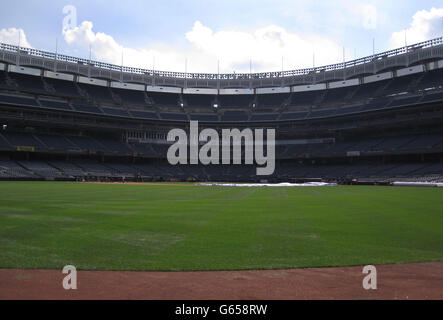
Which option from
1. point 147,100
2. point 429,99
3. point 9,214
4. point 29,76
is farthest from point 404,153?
point 29,76

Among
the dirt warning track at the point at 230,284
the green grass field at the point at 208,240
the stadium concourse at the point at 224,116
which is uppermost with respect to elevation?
the stadium concourse at the point at 224,116

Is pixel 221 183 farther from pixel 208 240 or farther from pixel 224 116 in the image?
pixel 208 240

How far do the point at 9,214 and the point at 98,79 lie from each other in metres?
70.6

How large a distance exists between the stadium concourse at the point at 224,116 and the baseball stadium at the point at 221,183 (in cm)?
38

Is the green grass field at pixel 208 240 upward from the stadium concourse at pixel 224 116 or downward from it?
downward

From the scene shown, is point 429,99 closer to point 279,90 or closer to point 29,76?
point 279,90

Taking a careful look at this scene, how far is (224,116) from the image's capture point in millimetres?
83000

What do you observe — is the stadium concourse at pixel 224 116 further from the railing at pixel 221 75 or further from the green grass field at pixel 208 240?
the green grass field at pixel 208 240

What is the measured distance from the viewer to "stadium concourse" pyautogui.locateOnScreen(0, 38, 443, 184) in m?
61.7

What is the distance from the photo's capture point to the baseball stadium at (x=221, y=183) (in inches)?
256

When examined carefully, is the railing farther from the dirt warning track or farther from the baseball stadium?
the dirt warning track

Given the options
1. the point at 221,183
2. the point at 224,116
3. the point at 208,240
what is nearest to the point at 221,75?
the point at 224,116

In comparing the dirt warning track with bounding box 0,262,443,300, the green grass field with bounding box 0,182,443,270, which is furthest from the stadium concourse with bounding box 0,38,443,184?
the dirt warning track with bounding box 0,262,443,300

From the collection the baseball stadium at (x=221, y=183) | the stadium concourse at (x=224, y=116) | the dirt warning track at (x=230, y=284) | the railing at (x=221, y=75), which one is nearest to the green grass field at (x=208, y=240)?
the baseball stadium at (x=221, y=183)
